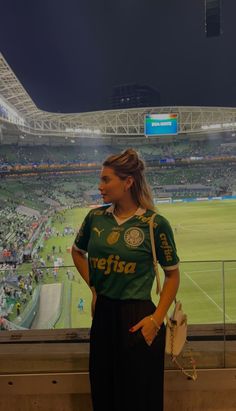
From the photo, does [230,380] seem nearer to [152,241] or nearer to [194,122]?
[152,241]

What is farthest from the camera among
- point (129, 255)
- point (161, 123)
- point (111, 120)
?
point (111, 120)

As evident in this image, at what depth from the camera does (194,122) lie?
118ft

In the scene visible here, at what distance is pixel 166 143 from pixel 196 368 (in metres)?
39.3

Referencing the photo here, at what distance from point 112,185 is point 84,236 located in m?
0.20

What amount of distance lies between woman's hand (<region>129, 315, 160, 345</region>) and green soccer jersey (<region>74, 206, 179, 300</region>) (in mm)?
64

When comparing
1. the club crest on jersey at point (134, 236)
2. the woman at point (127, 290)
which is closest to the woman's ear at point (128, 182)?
the woman at point (127, 290)

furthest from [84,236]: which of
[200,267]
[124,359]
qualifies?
[200,267]

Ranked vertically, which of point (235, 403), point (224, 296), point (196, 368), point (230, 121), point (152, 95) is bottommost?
point (235, 403)

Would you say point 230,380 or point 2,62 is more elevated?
point 2,62

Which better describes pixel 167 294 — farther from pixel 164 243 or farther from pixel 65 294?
pixel 65 294

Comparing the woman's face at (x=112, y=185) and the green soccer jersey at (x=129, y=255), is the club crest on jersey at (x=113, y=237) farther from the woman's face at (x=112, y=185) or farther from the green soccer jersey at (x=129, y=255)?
the woman's face at (x=112, y=185)

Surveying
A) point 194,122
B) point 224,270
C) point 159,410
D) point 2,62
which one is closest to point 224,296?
point 224,270

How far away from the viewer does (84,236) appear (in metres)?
1.30

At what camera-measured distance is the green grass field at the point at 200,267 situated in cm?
183
